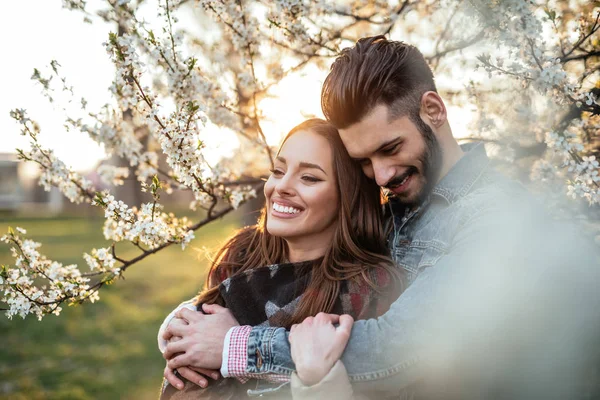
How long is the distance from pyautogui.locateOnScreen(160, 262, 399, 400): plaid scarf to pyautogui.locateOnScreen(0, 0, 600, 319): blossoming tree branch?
1.27ft

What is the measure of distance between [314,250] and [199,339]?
703 mm

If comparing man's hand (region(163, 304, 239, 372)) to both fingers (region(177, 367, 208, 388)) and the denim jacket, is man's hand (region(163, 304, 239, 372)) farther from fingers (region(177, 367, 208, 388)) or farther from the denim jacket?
the denim jacket

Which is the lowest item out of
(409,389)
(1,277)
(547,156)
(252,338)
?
(409,389)

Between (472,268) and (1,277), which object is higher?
(1,277)

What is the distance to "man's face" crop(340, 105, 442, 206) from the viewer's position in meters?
2.36

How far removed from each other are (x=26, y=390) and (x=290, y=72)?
398cm

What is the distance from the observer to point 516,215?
214 centimetres

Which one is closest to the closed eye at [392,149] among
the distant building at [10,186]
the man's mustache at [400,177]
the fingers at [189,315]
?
the man's mustache at [400,177]

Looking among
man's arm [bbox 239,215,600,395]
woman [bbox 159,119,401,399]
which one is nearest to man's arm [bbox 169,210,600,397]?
man's arm [bbox 239,215,600,395]

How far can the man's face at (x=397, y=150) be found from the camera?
2.36m

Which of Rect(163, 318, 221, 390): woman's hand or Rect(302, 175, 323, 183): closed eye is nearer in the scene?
Rect(163, 318, 221, 390): woman's hand

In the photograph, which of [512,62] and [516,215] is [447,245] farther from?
[512,62]

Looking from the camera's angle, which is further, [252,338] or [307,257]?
[307,257]

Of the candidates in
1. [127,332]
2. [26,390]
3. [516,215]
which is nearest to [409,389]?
[516,215]
